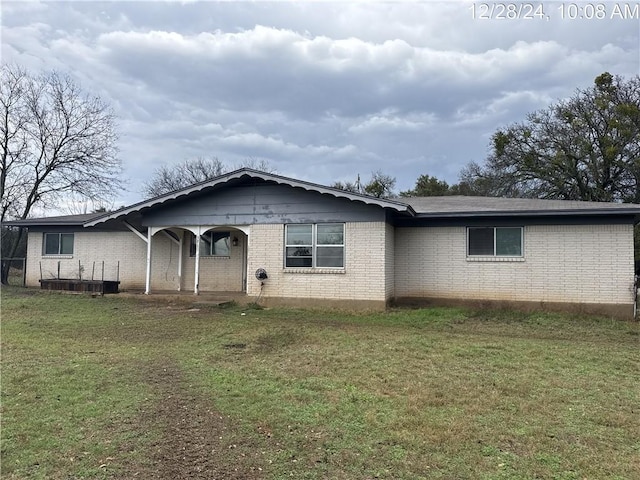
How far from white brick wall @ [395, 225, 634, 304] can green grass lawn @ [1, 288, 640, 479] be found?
9.09 feet

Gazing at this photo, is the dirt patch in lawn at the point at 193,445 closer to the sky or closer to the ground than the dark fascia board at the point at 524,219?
closer to the ground

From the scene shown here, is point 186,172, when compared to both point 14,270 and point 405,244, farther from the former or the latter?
point 405,244

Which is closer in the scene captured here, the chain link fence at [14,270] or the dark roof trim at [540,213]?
the dark roof trim at [540,213]

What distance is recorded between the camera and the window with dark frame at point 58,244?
1694cm

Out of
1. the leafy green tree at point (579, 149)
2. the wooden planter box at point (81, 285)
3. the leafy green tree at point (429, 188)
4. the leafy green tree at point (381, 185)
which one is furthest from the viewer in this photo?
the leafy green tree at point (381, 185)

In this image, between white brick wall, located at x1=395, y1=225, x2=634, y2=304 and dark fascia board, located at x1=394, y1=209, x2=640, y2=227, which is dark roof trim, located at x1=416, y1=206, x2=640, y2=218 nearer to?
dark fascia board, located at x1=394, y1=209, x2=640, y2=227

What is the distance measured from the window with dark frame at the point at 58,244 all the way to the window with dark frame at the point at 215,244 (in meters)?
5.40

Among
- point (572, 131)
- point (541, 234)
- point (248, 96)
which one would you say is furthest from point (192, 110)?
point (572, 131)

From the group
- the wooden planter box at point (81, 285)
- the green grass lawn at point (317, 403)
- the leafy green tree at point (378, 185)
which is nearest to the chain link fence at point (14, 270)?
the wooden planter box at point (81, 285)

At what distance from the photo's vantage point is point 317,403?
475 cm

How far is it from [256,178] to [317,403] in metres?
9.16

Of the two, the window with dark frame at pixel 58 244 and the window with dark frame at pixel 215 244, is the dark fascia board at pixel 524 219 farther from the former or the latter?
the window with dark frame at pixel 58 244

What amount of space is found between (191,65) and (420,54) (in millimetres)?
7237

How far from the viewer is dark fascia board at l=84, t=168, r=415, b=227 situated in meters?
Answer: 11.6
